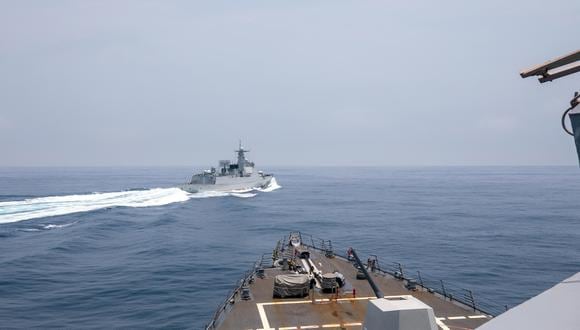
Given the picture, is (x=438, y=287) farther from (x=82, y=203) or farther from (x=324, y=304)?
(x=82, y=203)

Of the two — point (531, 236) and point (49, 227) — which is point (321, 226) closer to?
point (531, 236)

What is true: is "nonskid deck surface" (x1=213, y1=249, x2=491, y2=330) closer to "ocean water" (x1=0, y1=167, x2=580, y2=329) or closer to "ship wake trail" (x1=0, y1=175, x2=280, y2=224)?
"ocean water" (x1=0, y1=167, x2=580, y2=329)

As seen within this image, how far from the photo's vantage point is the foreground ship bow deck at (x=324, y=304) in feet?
65.1

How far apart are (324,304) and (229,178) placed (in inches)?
4185

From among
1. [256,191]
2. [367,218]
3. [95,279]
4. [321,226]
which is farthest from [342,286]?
[256,191]

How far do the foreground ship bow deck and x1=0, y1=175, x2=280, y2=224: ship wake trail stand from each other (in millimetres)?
61962

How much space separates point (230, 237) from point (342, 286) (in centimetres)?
3926

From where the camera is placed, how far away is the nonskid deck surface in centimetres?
1969

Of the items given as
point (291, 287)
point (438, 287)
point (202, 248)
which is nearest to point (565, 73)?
point (291, 287)

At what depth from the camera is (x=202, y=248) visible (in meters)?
54.8

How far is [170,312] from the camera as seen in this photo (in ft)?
103

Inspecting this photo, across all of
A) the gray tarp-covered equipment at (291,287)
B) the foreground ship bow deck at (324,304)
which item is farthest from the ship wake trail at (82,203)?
the gray tarp-covered equipment at (291,287)

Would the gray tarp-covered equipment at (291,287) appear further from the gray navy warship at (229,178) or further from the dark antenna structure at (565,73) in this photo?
the gray navy warship at (229,178)

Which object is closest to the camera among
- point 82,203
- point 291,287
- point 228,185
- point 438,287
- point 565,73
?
point 565,73
